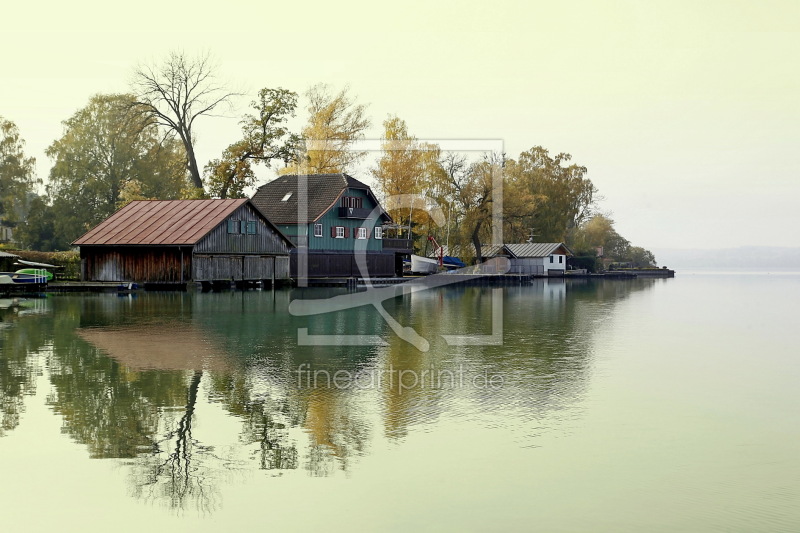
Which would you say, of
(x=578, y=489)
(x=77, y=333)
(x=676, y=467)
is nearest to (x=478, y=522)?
(x=578, y=489)

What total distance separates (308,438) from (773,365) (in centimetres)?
1643

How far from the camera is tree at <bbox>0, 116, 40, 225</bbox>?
90.2m

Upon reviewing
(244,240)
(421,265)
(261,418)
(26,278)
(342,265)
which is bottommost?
(261,418)

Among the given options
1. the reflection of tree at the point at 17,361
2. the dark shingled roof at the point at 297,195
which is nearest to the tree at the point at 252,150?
the dark shingled roof at the point at 297,195

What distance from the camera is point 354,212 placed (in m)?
81.4

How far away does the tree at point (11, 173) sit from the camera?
9019 centimetres

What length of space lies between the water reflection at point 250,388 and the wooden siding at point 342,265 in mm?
41660

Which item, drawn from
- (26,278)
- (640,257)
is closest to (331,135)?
(26,278)

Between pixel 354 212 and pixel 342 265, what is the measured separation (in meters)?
5.20

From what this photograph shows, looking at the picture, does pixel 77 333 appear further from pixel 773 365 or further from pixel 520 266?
pixel 520 266

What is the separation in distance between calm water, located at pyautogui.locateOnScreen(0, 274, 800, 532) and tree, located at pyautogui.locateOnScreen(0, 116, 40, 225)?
2717 inches

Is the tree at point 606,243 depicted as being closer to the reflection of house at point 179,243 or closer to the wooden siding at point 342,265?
the wooden siding at point 342,265

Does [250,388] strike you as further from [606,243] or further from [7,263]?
[606,243]

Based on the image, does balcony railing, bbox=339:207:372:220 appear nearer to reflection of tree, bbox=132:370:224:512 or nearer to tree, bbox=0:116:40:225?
tree, bbox=0:116:40:225
